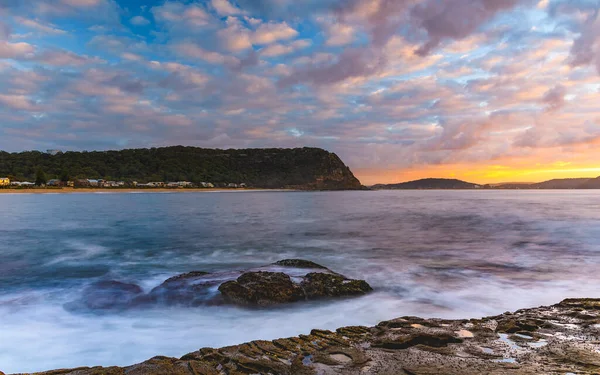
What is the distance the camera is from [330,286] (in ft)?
28.4

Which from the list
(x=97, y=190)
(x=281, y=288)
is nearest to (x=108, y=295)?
(x=281, y=288)

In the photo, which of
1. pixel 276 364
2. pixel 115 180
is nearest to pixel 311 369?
pixel 276 364

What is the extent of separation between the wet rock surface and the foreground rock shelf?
270 cm

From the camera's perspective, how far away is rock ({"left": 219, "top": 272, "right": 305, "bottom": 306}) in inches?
313

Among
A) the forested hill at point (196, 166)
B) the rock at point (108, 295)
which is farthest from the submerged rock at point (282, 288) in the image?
the forested hill at point (196, 166)

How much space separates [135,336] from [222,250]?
10799 mm

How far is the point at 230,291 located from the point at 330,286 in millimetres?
2341

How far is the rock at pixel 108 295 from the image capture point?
8523mm

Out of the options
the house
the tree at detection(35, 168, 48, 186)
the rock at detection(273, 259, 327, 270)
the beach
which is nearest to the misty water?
the rock at detection(273, 259, 327, 270)

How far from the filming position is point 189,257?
51.0ft

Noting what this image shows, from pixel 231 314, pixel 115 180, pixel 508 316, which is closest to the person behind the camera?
pixel 508 316

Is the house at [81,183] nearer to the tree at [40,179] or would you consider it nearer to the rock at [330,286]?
the tree at [40,179]

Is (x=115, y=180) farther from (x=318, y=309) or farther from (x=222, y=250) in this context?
(x=318, y=309)

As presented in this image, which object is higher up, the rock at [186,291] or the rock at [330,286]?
the rock at [330,286]
